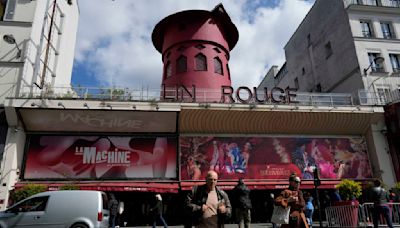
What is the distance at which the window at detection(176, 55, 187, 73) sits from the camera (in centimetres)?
2066

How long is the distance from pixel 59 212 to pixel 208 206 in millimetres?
6447

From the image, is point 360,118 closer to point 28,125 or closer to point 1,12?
point 28,125

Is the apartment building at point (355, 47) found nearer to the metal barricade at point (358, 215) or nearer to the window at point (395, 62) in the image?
the window at point (395, 62)

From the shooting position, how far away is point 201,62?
2078cm

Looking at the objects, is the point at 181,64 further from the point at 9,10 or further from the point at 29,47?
the point at 9,10

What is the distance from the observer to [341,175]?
58.9ft

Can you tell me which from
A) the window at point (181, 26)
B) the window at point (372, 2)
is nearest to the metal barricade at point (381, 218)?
the window at point (181, 26)

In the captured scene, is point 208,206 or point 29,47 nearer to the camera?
point 208,206

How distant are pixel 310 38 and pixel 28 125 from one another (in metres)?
21.9

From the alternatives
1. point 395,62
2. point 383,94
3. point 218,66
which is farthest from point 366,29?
point 218,66

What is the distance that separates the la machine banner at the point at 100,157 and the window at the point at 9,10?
6398 millimetres

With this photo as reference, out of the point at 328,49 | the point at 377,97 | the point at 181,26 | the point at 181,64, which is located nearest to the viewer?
the point at 377,97

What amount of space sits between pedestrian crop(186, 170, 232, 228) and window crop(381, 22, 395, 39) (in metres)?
22.3

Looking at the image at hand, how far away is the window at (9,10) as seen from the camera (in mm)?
16830
